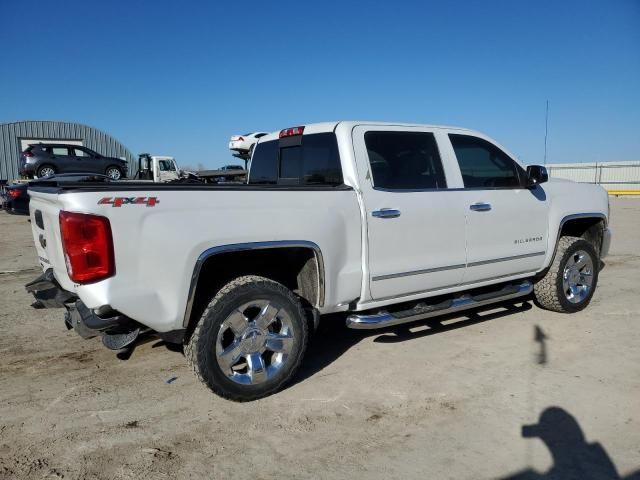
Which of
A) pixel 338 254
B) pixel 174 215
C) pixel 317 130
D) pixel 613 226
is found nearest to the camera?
pixel 174 215

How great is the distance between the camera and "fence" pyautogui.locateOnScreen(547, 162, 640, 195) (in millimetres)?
31516

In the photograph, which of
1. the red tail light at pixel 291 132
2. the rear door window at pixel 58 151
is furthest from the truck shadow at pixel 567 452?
the rear door window at pixel 58 151

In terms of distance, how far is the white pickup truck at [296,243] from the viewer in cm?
289

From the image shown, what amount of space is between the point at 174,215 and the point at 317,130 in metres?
1.73

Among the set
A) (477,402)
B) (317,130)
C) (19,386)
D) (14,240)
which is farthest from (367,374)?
(14,240)

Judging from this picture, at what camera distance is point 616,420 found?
10.1ft

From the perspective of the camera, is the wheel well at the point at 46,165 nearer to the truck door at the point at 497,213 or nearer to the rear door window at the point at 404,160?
the rear door window at the point at 404,160

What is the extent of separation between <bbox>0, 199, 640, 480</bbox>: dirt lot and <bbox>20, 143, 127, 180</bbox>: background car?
18938 millimetres

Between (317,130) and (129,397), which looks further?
(317,130)

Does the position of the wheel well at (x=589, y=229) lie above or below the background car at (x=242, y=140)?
below

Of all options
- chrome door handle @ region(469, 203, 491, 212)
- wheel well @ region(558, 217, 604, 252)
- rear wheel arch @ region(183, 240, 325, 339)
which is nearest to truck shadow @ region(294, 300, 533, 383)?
rear wheel arch @ region(183, 240, 325, 339)

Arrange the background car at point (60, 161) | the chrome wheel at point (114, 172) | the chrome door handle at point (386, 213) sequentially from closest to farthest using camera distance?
1. the chrome door handle at point (386, 213)
2. the background car at point (60, 161)
3. the chrome wheel at point (114, 172)

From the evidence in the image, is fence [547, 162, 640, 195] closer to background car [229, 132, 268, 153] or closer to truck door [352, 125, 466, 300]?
background car [229, 132, 268, 153]

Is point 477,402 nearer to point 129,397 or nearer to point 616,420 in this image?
point 616,420
